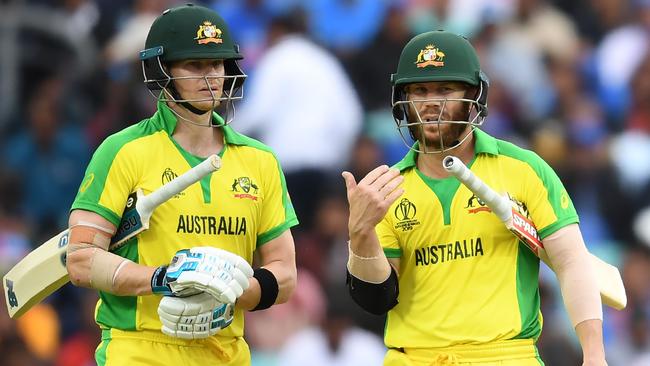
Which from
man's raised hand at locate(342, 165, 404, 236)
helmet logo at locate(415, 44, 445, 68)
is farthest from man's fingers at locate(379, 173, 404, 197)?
helmet logo at locate(415, 44, 445, 68)

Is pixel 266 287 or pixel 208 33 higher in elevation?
pixel 208 33

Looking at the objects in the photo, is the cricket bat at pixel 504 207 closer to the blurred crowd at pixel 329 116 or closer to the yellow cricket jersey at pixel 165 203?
the yellow cricket jersey at pixel 165 203

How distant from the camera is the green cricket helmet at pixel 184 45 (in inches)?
254

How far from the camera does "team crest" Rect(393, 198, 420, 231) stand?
6.47 meters

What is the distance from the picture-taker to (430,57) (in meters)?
6.40

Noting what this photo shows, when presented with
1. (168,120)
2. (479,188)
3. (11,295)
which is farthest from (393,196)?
(11,295)

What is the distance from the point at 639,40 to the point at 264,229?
22.9ft

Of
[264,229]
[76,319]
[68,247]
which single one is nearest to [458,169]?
[264,229]

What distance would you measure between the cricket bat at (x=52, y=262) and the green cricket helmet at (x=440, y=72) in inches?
42.2

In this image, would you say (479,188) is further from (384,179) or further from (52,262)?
(52,262)

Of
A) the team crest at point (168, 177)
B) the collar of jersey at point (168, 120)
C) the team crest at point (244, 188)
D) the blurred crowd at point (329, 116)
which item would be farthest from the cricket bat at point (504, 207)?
Result: the blurred crowd at point (329, 116)

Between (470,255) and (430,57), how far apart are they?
86 cm

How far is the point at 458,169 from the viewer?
19.7 feet

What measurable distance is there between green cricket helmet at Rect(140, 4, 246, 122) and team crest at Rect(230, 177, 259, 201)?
1.13 ft
